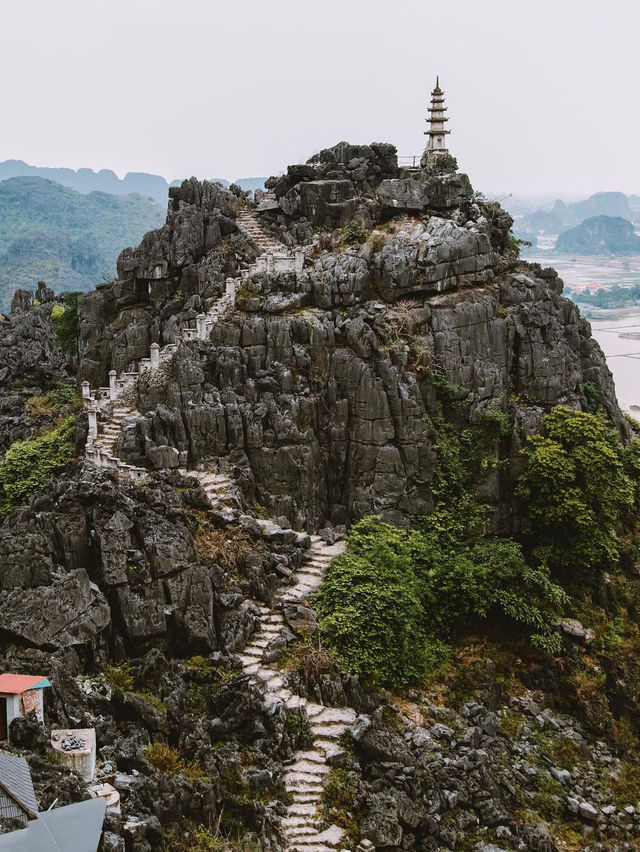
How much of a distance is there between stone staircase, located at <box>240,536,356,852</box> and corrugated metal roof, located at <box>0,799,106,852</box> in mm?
8117

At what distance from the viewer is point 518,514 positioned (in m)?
36.7

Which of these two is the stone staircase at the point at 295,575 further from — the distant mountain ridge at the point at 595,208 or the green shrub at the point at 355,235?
the distant mountain ridge at the point at 595,208

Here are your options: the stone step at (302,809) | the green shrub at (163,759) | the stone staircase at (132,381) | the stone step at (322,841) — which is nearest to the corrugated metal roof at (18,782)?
the green shrub at (163,759)

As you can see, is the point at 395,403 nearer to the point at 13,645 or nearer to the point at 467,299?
the point at 467,299

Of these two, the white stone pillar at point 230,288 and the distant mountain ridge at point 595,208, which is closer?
the white stone pillar at point 230,288

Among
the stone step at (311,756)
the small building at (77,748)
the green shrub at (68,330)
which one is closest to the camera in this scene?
the small building at (77,748)

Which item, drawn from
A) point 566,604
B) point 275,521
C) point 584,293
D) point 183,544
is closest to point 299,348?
point 275,521

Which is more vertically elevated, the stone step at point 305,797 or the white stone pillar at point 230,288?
the white stone pillar at point 230,288

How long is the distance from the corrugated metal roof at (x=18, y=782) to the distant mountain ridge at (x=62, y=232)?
8809 centimetres

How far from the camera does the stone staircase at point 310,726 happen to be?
885 inches

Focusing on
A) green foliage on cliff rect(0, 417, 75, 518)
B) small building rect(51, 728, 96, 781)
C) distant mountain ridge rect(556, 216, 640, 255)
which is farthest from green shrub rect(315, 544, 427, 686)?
distant mountain ridge rect(556, 216, 640, 255)

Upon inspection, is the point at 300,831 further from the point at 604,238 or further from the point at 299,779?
the point at 604,238

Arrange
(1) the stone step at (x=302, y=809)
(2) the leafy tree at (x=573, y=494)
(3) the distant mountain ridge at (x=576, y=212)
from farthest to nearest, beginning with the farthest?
(3) the distant mountain ridge at (x=576, y=212) < (2) the leafy tree at (x=573, y=494) < (1) the stone step at (x=302, y=809)

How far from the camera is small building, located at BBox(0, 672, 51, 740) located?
19.9 metres
